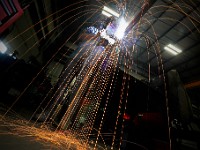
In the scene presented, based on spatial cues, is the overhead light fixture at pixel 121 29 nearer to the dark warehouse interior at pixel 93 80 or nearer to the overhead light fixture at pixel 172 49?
the dark warehouse interior at pixel 93 80

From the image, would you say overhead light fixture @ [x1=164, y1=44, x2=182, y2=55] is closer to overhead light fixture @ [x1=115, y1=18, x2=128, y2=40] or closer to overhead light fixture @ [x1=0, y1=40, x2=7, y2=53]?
overhead light fixture @ [x1=115, y1=18, x2=128, y2=40]

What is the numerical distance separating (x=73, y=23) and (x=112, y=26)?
3.81 meters

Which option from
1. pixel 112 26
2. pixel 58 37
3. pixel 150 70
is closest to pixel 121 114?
pixel 112 26

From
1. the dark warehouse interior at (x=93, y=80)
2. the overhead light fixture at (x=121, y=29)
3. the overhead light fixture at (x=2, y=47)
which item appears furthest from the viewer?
the overhead light fixture at (x=2, y=47)

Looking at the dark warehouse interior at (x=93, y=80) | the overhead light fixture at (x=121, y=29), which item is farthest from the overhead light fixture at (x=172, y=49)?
the overhead light fixture at (x=121, y=29)

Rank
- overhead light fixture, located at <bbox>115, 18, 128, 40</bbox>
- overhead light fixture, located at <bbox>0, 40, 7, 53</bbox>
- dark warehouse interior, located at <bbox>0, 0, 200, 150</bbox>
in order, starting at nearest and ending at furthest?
1. dark warehouse interior, located at <bbox>0, 0, 200, 150</bbox>
2. overhead light fixture, located at <bbox>115, 18, 128, 40</bbox>
3. overhead light fixture, located at <bbox>0, 40, 7, 53</bbox>

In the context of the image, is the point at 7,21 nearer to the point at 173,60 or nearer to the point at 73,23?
the point at 73,23

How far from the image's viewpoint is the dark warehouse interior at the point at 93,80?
273cm

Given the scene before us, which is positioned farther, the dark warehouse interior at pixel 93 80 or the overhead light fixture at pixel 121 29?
the overhead light fixture at pixel 121 29

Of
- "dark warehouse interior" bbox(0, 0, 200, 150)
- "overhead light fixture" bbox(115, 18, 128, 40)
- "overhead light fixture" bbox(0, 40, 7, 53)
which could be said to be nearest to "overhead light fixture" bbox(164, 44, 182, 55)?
"dark warehouse interior" bbox(0, 0, 200, 150)

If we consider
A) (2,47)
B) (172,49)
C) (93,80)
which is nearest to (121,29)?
(93,80)

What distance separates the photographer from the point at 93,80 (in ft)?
12.4

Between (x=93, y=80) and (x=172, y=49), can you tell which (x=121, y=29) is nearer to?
(x=93, y=80)

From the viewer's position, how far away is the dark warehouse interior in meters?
2.73
